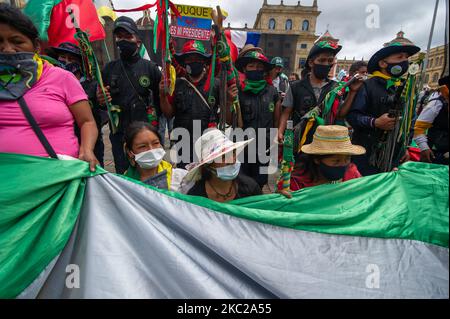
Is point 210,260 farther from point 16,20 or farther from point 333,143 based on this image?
point 16,20

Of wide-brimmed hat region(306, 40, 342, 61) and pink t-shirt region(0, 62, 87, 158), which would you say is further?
wide-brimmed hat region(306, 40, 342, 61)

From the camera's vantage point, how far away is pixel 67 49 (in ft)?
10.6

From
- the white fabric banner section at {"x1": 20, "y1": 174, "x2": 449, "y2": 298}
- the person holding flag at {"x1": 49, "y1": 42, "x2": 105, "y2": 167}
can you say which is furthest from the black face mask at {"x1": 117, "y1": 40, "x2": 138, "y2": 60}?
the white fabric banner section at {"x1": 20, "y1": 174, "x2": 449, "y2": 298}

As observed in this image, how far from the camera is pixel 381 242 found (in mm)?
1544

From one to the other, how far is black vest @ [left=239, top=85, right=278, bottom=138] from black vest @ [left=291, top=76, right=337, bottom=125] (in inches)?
11.9

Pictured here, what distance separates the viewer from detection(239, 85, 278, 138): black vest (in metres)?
3.41

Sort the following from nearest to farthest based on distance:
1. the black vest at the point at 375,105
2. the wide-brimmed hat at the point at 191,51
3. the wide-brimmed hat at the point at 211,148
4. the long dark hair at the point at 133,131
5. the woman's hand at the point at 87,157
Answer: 1. the woman's hand at the point at 87,157
2. the wide-brimmed hat at the point at 211,148
3. the long dark hair at the point at 133,131
4. the black vest at the point at 375,105
5. the wide-brimmed hat at the point at 191,51

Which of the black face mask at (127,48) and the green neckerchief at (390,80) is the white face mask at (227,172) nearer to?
the green neckerchief at (390,80)

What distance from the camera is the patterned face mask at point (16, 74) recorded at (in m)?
1.58

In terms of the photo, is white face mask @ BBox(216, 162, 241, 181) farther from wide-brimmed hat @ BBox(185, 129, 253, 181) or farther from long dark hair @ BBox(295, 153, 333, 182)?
long dark hair @ BBox(295, 153, 333, 182)

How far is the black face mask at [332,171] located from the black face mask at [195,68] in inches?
76.1

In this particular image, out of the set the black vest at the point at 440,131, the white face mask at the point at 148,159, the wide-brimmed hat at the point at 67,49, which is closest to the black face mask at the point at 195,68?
the wide-brimmed hat at the point at 67,49

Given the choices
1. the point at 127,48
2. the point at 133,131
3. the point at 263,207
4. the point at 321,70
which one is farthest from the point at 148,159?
the point at 321,70
